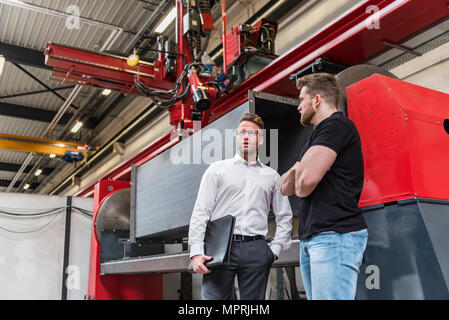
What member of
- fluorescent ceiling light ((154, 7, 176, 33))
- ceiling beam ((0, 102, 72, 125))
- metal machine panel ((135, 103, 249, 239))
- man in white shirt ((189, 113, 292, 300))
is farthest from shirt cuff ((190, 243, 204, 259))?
A: ceiling beam ((0, 102, 72, 125))

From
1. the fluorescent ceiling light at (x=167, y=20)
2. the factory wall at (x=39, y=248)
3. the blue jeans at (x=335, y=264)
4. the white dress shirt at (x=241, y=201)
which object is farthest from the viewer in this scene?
the fluorescent ceiling light at (x=167, y=20)

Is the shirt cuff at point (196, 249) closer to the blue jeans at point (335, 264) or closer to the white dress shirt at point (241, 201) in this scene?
the white dress shirt at point (241, 201)

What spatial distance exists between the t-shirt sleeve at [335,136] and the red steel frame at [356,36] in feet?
3.51

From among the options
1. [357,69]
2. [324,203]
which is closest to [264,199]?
[324,203]

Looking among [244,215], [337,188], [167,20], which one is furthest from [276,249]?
[167,20]

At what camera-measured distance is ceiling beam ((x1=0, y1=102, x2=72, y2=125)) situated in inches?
368

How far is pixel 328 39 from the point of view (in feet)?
8.67

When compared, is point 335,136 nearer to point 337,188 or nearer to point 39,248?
point 337,188

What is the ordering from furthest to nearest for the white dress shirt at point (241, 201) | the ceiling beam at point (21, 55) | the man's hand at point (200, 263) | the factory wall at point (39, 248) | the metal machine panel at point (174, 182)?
1. the ceiling beam at point (21, 55)
2. the factory wall at point (39, 248)
3. the metal machine panel at point (174, 182)
4. the white dress shirt at point (241, 201)
5. the man's hand at point (200, 263)

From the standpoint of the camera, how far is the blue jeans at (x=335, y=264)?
4.67 feet

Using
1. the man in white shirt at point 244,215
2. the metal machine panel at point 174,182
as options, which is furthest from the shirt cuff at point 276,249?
the metal machine panel at point 174,182

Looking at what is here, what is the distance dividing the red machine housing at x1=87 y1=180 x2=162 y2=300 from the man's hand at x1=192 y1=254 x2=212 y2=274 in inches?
143

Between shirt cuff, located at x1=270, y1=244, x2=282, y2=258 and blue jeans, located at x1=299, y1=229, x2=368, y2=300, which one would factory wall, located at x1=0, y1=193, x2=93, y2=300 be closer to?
shirt cuff, located at x1=270, y1=244, x2=282, y2=258

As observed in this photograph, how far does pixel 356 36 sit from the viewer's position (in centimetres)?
248
